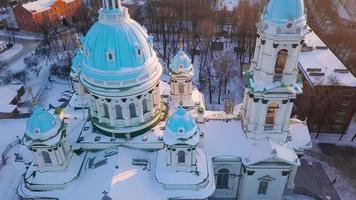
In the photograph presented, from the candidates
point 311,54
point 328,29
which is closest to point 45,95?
point 311,54

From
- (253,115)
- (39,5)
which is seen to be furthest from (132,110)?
(39,5)

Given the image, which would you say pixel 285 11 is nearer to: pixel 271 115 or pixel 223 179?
pixel 271 115

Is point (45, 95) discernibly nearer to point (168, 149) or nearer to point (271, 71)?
point (168, 149)

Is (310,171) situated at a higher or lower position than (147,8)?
lower

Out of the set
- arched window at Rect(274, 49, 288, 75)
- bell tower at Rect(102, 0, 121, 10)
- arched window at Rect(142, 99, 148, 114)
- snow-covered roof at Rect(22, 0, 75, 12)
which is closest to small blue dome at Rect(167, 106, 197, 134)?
arched window at Rect(142, 99, 148, 114)

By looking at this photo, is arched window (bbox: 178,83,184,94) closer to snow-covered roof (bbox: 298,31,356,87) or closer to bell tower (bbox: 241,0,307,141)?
bell tower (bbox: 241,0,307,141)
